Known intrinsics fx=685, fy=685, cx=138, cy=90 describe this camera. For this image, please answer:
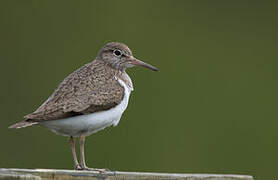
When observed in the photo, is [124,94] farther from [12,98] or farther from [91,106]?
[12,98]

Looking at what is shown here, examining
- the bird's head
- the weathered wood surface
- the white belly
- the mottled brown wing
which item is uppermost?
the bird's head

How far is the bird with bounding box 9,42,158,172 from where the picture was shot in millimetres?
5871

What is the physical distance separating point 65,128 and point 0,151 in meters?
4.29

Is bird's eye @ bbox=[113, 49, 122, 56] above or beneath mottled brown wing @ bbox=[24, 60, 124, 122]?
above

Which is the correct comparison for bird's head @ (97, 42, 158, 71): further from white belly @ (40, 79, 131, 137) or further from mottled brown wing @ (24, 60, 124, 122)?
A: white belly @ (40, 79, 131, 137)

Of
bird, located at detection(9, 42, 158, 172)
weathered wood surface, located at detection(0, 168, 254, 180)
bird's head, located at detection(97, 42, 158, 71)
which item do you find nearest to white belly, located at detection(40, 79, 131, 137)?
bird, located at detection(9, 42, 158, 172)

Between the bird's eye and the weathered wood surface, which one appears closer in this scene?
the weathered wood surface

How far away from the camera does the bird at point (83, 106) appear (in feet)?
19.3

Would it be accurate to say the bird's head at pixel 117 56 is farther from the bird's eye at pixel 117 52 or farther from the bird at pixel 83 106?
the bird at pixel 83 106

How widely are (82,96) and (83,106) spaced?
4.9 inches

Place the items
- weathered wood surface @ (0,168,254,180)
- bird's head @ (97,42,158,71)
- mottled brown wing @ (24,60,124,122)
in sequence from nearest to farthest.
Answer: weathered wood surface @ (0,168,254,180), mottled brown wing @ (24,60,124,122), bird's head @ (97,42,158,71)

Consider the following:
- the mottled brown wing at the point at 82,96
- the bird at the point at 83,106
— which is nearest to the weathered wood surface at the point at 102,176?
the bird at the point at 83,106

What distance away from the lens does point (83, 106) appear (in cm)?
595

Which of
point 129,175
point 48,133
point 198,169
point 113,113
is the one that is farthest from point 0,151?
point 129,175
